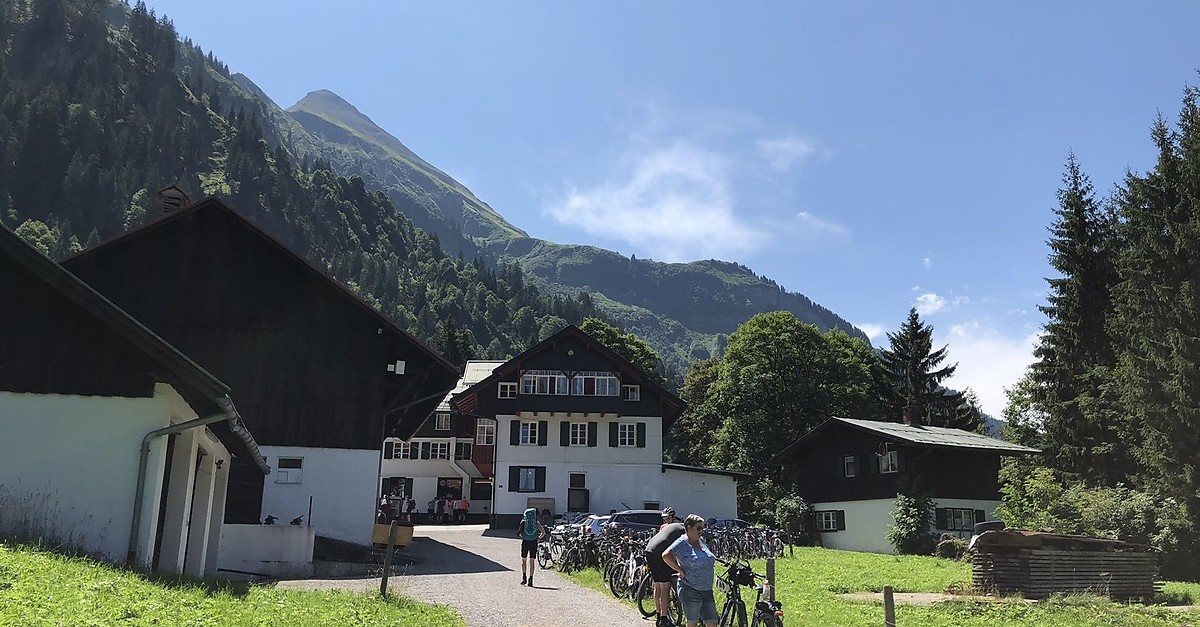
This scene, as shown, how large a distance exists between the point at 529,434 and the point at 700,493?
10.1m

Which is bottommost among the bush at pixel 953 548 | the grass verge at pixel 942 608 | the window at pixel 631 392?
the grass verge at pixel 942 608

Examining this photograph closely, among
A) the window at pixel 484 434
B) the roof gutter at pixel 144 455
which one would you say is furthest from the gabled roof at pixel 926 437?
the roof gutter at pixel 144 455

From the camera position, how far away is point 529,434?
48188 mm

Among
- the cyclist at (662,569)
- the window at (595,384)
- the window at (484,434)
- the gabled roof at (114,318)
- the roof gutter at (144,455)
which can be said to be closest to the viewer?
the gabled roof at (114,318)

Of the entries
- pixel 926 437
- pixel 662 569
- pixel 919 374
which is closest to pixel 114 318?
pixel 662 569

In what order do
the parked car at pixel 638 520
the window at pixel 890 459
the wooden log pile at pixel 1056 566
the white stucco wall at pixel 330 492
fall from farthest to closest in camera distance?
the window at pixel 890 459 < the parked car at pixel 638 520 < the white stucco wall at pixel 330 492 < the wooden log pile at pixel 1056 566

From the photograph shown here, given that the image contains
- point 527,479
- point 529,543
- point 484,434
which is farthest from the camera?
point 484,434

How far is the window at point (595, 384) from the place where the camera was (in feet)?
159

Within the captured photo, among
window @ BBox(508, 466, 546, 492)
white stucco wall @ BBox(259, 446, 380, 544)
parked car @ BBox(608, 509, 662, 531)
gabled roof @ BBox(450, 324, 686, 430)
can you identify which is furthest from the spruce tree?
white stucco wall @ BBox(259, 446, 380, 544)

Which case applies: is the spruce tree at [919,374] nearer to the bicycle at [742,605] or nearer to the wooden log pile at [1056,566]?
the wooden log pile at [1056,566]

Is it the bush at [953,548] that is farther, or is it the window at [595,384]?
the window at [595,384]

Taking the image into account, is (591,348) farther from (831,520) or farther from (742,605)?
(742,605)

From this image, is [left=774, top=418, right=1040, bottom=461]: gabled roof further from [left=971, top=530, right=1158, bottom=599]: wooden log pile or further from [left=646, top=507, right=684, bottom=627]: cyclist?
[left=646, top=507, right=684, bottom=627]: cyclist

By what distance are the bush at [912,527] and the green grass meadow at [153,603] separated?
1230 inches
